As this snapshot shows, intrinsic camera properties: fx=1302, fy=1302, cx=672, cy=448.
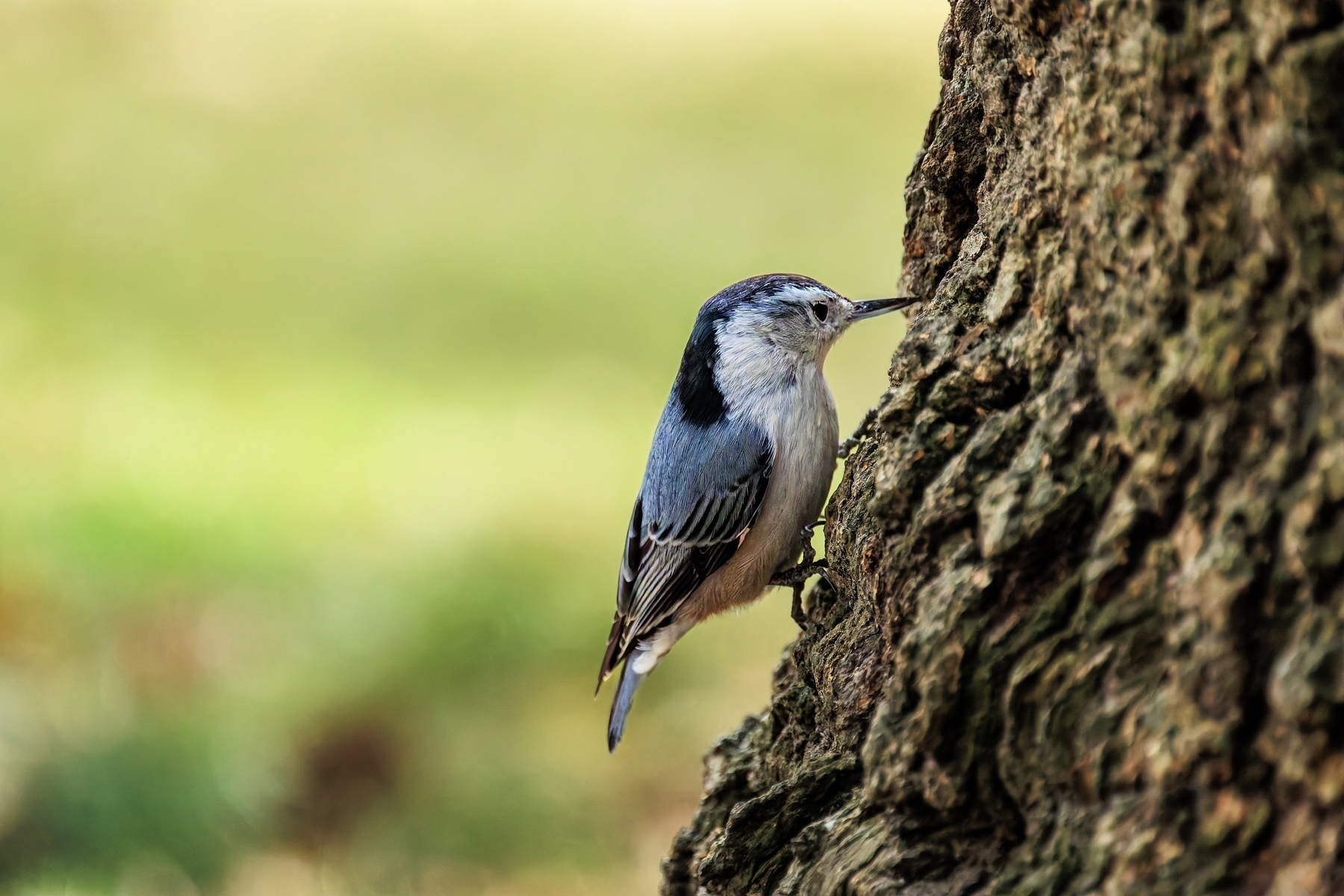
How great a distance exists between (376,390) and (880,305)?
3093 mm

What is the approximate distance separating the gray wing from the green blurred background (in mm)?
775

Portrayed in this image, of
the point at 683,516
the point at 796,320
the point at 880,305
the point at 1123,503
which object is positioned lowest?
the point at 1123,503

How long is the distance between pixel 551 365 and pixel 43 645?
8.28 feet

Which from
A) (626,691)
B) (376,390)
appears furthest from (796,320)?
(376,390)

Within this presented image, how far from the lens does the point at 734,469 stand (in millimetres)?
3137

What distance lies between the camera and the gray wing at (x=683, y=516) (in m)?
3.14

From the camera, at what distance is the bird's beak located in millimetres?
2570

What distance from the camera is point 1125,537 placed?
1.41 m

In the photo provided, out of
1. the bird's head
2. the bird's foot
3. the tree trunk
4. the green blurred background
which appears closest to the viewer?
the tree trunk

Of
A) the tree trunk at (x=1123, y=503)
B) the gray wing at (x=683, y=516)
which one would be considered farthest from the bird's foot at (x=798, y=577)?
the tree trunk at (x=1123, y=503)

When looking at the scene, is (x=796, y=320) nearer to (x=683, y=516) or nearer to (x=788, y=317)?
(x=788, y=317)

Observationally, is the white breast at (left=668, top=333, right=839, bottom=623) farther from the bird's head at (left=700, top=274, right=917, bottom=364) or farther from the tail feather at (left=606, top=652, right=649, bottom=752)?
the tail feather at (left=606, top=652, right=649, bottom=752)

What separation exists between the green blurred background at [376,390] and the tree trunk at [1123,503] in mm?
2174

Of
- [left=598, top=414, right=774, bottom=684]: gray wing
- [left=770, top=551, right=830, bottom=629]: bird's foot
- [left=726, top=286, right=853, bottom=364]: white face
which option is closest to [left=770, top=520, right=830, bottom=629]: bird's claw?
[left=770, top=551, right=830, bottom=629]: bird's foot
